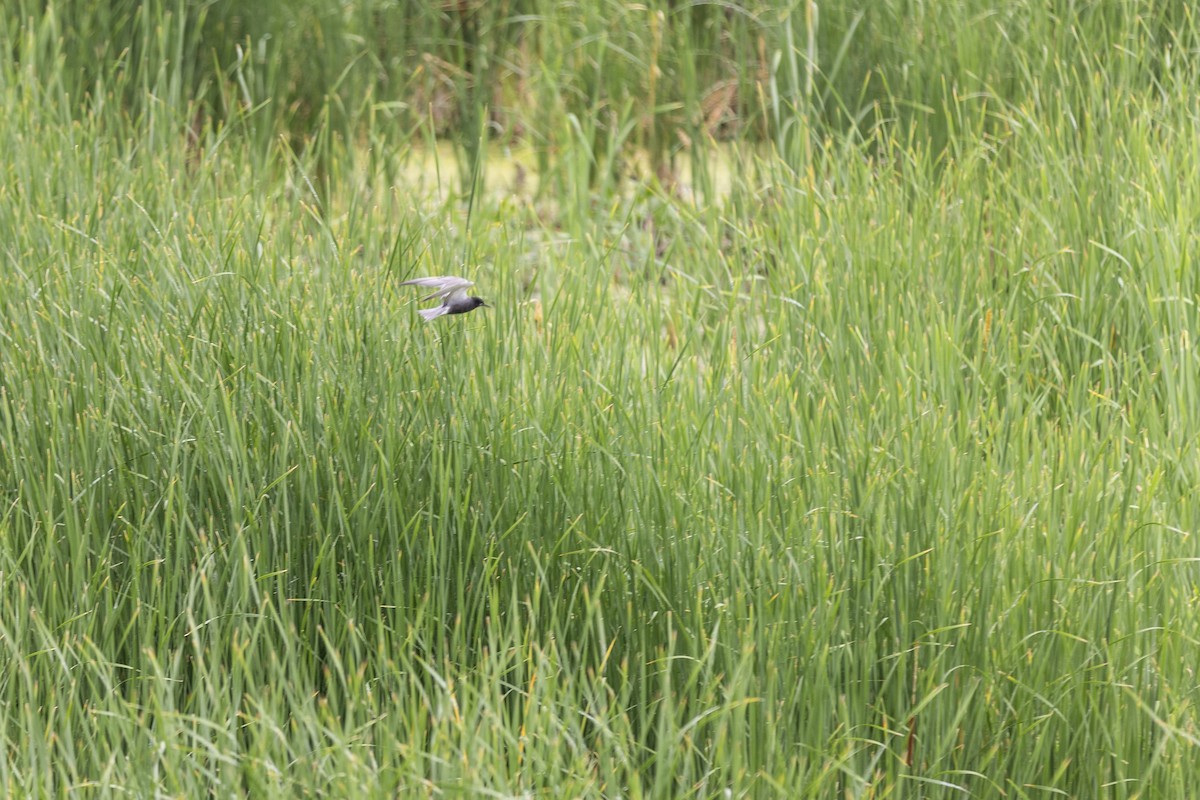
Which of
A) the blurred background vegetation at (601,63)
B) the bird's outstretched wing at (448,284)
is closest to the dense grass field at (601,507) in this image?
the bird's outstretched wing at (448,284)

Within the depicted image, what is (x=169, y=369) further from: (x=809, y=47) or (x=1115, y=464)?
(x=809, y=47)

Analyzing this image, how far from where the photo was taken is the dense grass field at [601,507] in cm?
142

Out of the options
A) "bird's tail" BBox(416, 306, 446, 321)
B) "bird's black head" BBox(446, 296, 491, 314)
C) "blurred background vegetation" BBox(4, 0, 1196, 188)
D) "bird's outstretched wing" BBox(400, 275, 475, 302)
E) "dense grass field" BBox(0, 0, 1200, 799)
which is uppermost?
"blurred background vegetation" BBox(4, 0, 1196, 188)

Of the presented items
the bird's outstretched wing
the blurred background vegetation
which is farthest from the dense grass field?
the blurred background vegetation

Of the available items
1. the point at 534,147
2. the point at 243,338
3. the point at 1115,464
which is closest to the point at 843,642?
the point at 1115,464

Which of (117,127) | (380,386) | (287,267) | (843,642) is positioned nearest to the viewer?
(843,642)

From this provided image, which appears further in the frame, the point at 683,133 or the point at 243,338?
the point at 683,133

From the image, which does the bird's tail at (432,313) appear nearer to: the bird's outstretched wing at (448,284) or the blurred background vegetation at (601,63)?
the bird's outstretched wing at (448,284)

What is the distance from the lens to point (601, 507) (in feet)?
5.67

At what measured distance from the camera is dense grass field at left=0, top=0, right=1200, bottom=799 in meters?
1.42

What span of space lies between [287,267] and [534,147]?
1742 mm

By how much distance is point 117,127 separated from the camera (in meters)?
3.08

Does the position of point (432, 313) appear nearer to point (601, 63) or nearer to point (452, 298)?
point (452, 298)

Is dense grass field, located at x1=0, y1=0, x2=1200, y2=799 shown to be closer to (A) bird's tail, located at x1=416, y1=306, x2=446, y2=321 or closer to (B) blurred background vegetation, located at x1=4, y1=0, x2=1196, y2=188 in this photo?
(A) bird's tail, located at x1=416, y1=306, x2=446, y2=321
